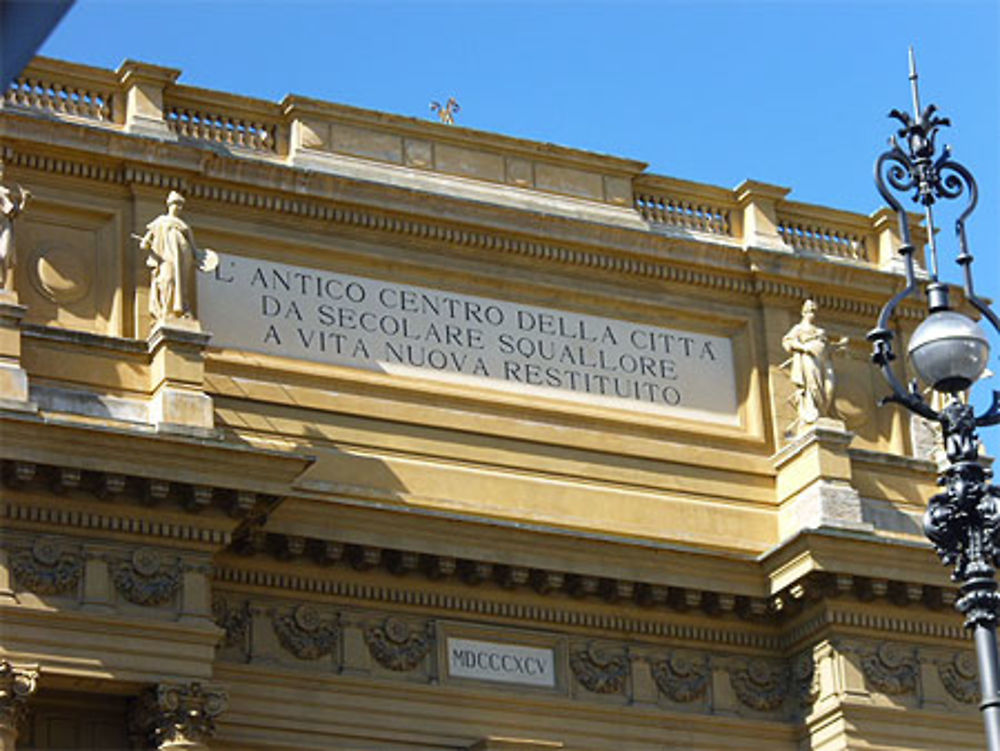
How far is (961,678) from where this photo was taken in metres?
22.4

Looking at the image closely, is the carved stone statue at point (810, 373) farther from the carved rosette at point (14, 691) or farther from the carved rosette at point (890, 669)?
the carved rosette at point (14, 691)

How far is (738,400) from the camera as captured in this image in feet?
77.4

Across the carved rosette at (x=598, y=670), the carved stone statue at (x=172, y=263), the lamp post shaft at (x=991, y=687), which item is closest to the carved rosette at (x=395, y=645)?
the carved rosette at (x=598, y=670)

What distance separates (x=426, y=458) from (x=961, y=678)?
5.88 metres

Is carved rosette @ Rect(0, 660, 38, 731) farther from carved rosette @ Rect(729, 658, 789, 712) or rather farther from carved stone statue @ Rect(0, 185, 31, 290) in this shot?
A: carved rosette @ Rect(729, 658, 789, 712)

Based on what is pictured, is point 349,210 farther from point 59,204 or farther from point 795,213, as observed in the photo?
point 795,213

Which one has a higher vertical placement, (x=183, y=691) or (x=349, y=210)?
(x=349, y=210)

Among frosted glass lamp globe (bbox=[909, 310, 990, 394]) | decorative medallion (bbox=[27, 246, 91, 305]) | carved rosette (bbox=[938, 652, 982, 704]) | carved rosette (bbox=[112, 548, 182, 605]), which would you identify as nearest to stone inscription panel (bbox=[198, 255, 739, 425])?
decorative medallion (bbox=[27, 246, 91, 305])

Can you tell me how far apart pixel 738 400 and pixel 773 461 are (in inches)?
32.2

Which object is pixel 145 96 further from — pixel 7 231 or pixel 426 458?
pixel 426 458

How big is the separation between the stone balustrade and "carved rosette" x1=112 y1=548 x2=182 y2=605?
4.56 m

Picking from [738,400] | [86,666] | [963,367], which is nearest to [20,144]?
[86,666]

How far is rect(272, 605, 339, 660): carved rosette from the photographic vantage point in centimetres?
2014

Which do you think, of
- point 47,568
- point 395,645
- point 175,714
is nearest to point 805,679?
point 395,645
